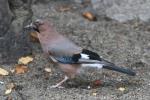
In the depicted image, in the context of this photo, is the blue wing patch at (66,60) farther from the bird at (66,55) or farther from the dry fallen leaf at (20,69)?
Result: the dry fallen leaf at (20,69)

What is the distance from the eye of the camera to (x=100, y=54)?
23.9ft

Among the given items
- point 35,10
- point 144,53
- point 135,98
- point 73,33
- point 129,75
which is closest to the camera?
point 135,98

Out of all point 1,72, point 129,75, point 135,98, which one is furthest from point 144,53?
point 1,72

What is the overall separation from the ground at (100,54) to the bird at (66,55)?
0.23m

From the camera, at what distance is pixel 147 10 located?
8.35 metres

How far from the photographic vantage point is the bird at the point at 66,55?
20.3 feet

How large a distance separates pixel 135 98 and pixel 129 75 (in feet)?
1.56

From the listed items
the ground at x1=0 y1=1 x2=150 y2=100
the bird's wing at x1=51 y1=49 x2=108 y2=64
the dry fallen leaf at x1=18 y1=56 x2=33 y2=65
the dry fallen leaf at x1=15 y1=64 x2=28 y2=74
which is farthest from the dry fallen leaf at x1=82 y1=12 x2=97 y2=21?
the bird's wing at x1=51 y1=49 x2=108 y2=64

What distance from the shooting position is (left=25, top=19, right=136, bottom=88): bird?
6180mm

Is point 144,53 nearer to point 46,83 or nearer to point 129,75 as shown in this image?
point 129,75

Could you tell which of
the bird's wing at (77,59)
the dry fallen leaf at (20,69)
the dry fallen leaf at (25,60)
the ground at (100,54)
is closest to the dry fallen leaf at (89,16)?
the ground at (100,54)

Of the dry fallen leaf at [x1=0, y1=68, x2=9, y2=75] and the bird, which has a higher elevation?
the bird

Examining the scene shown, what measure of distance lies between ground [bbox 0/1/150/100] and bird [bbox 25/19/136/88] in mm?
227

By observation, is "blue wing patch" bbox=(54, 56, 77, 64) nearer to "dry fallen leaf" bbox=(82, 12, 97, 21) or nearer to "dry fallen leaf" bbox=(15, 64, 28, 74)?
"dry fallen leaf" bbox=(15, 64, 28, 74)
